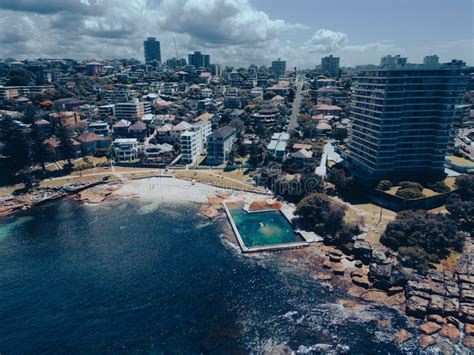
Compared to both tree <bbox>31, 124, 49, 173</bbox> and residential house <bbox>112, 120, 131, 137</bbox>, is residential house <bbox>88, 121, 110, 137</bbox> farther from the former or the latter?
tree <bbox>31, 124, 49, 173</bbox>

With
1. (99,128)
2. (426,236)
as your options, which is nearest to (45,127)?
(99,128)

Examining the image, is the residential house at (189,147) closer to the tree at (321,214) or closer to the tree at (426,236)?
the tree at (321,214)

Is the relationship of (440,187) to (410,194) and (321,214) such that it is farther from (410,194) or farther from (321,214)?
(321,214)

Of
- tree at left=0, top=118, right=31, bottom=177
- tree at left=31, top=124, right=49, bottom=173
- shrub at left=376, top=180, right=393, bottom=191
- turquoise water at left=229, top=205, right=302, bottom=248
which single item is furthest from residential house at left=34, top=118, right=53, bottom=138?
shrub at left=376, top=180, right=393, bottom=191

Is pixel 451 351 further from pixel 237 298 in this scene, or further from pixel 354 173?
pixel 354 173

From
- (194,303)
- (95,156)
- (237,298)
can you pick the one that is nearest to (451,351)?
(237,298)
